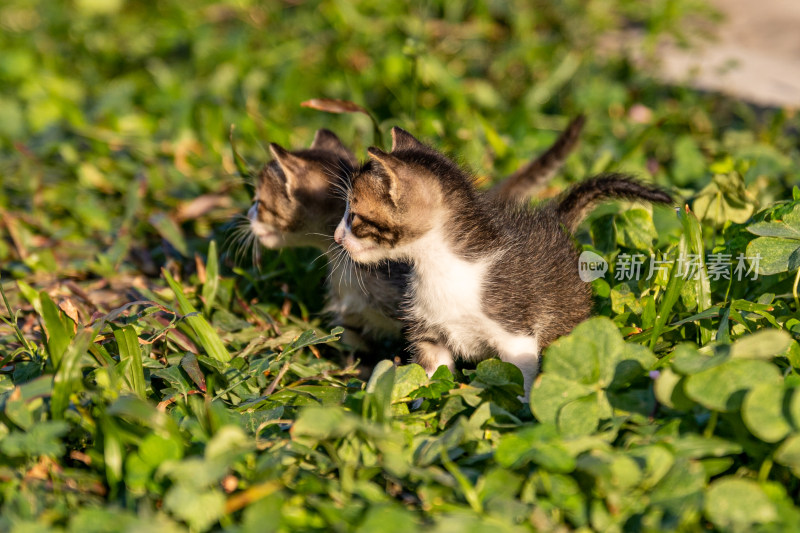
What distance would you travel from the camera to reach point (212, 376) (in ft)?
10.3

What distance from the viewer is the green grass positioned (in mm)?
2215

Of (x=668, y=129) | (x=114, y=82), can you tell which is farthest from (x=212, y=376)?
(x=114, y=82)

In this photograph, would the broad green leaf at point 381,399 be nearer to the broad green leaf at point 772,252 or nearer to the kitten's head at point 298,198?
the kitten's head at point 298,198

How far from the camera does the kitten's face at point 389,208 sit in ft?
9.86

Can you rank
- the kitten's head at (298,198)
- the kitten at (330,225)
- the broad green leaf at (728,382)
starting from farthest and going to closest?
the kitten's head at (298,198), the kitten at (330,225), the broad green leaf at (728,382)

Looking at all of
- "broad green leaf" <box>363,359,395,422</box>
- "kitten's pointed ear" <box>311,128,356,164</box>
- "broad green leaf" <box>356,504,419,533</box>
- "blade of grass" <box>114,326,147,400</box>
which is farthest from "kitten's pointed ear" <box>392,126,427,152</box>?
"broad green leaf" <box>356,504,419,533</box>

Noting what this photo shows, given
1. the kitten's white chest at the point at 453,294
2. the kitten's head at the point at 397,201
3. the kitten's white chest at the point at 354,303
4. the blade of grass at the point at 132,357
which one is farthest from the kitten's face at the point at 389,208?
the blade of grass at the point at 132,357

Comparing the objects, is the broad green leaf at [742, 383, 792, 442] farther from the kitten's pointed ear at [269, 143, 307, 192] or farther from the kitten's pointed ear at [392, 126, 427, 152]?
the kitten's pointed ear at [269, 143, 307, 192]

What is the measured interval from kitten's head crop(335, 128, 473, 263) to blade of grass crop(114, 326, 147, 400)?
0.90 m

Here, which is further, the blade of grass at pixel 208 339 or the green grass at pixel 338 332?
the blade of grass at pixel 208 339

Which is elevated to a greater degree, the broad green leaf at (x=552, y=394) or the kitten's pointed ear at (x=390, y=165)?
the kitten's pointed ear at (x=390, y=165)

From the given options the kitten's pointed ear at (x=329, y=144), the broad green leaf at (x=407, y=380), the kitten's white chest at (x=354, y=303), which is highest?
the kitten's pointed ear at (x=329, y=144)

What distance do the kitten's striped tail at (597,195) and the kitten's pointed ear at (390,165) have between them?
37.5 inches

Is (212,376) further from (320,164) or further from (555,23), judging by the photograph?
(555,23)
